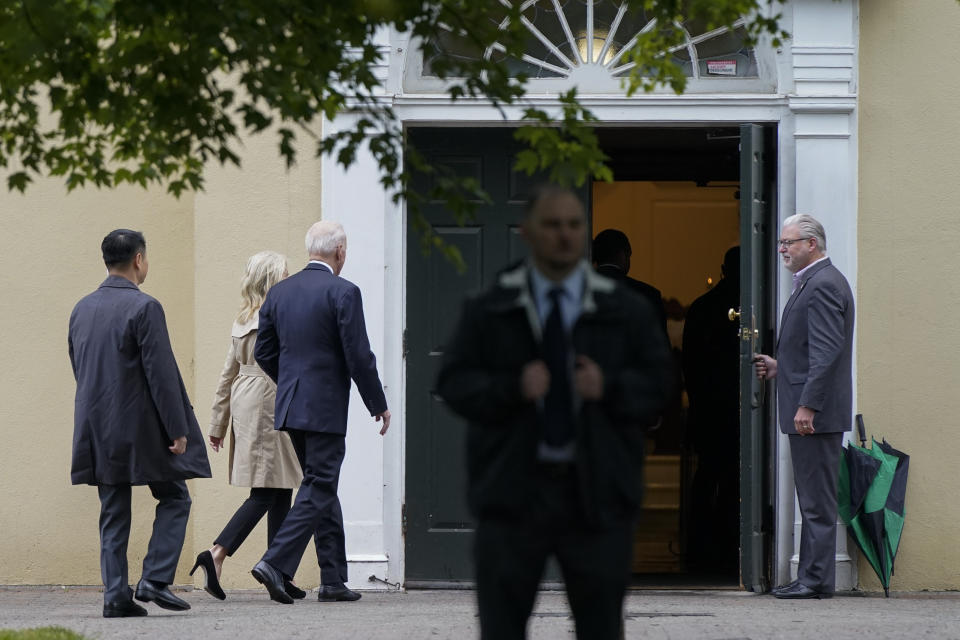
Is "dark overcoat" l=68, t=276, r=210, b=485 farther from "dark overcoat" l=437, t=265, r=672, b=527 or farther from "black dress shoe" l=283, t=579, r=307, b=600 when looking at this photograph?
"dark overcoat" l=437, t=265, r=672, b=527

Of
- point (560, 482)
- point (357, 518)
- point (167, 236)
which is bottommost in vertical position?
point (357, 518)

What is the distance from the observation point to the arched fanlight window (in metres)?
9.61

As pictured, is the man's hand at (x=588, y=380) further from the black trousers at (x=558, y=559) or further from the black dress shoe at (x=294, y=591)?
the black dress shoe at (x=294, y=591)

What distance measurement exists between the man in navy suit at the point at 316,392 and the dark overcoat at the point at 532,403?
3965mm

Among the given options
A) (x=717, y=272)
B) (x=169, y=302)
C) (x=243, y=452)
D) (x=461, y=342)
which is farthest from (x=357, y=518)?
(x=717, y=272)

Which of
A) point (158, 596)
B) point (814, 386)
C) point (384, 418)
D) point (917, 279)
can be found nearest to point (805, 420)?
point (814, 386)

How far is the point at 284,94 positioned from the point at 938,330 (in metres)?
5.49

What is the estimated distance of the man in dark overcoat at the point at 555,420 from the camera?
4.12m

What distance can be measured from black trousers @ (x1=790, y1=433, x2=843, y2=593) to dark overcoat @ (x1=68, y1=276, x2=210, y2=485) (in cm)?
339

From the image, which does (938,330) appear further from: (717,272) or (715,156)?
(717,272)

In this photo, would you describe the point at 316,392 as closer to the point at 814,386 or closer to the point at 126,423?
the point at 126,423

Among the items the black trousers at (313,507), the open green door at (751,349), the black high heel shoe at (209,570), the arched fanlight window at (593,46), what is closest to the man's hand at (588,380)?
the black trousers at (313,507)

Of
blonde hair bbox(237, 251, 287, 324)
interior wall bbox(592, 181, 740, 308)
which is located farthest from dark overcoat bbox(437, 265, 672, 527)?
interior wall bbox(592, 181, 740, 308)

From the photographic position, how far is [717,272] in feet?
51.7
